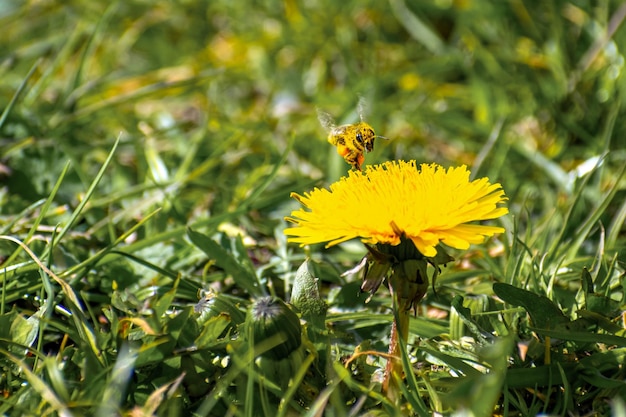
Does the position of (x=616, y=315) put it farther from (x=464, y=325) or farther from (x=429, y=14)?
(x=429, y=14)

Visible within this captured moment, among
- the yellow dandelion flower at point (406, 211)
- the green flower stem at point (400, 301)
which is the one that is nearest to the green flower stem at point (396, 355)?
the green flower stem at point (400, 301)

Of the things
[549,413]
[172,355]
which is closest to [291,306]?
[172,355]

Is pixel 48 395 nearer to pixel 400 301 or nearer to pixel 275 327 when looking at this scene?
pixel 275 327

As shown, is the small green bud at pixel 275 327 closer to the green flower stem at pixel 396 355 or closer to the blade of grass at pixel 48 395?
the green flower stem at pixel 396 355

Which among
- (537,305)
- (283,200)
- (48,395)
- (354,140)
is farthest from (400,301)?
(283,200)

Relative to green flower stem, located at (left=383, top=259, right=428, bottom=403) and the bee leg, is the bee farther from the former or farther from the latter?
green flower stem, located at (left=383, top=259, right=428, bottom=403)
